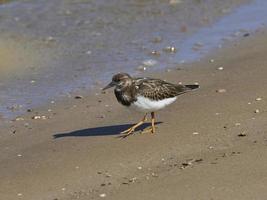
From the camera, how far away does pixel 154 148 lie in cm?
740

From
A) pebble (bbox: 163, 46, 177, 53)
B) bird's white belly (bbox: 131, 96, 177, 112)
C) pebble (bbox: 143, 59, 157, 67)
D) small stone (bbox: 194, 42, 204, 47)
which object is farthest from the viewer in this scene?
small stone (bbox: 194, 42, 204, 47)

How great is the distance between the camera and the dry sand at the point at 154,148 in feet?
20.5

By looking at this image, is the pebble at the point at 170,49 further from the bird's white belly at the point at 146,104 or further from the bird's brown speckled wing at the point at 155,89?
the bird's white belly at the point at 146,104

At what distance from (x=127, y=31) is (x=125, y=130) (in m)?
4.50

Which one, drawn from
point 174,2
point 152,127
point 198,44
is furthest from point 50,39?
point 152,127

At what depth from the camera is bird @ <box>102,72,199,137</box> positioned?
788cm

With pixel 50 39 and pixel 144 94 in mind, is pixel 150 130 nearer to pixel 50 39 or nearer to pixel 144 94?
pixel 144 94

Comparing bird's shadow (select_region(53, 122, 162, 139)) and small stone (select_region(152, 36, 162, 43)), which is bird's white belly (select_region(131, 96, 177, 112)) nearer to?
bird's shadow (select_region(53, 122, 162, 139))

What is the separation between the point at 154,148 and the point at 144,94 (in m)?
0.72

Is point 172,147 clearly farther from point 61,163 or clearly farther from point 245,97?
point 245,97

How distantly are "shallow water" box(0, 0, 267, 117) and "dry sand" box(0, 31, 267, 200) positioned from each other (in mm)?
750

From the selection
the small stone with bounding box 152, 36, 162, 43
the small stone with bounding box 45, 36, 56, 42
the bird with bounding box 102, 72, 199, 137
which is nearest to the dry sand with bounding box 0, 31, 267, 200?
the bird with bounding box 102, 72, 199, 137

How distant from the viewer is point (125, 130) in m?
8.15

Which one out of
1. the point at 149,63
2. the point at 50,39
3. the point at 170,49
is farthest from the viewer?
the point at 50,39
